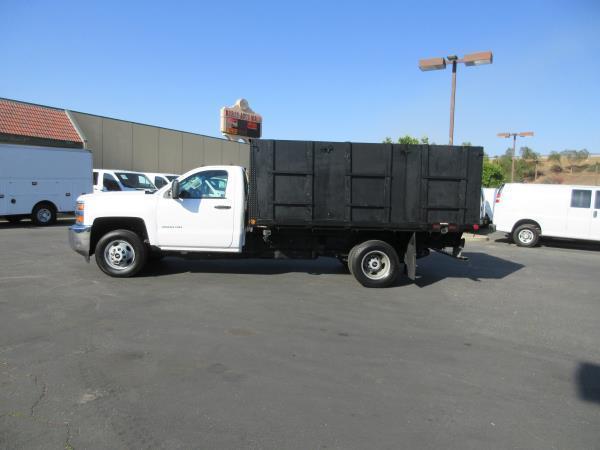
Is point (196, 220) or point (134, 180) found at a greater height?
point (134, 180)

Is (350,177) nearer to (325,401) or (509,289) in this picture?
(509,289)

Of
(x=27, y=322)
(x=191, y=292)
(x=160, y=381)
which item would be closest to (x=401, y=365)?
(x=160, y=381)

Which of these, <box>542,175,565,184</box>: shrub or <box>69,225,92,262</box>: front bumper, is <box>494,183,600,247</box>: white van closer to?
<box>69,225,92,262</box>: front bumper

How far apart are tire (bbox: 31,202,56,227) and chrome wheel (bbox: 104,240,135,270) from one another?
10163 mm

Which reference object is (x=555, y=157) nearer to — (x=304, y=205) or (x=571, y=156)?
(x=571, y=156)

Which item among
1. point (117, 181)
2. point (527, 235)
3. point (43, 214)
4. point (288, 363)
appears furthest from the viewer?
point (117, 181)

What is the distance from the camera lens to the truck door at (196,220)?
791 centimetres

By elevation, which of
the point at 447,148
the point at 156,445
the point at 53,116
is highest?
the point at 53,116

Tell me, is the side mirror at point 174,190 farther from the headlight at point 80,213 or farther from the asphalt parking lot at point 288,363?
the headlight at point 80,213

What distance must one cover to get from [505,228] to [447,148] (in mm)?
8687

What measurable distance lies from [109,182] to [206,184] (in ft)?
38.3

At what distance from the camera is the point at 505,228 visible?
15344 mm

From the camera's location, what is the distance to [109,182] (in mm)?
18125

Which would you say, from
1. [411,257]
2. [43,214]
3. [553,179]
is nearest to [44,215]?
[43,214]
